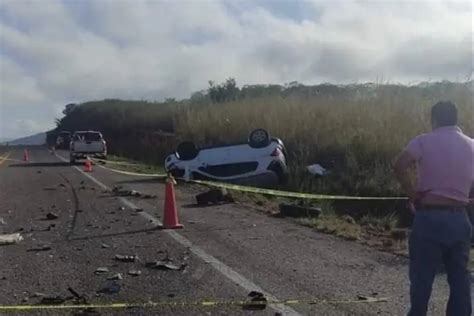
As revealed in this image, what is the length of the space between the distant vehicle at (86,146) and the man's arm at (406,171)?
34149mm

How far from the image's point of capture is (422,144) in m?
5.77

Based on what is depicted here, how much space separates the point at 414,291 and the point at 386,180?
11827 mm

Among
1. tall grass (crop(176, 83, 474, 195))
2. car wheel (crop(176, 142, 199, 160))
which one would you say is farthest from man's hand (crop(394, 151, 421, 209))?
car wheel (crop(176, 142, 199, 160))

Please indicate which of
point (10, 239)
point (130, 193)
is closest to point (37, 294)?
point (10, 239)

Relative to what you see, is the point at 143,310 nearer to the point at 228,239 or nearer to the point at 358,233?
the point at 228,239

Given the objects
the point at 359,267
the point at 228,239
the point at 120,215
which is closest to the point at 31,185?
the point at 120,215

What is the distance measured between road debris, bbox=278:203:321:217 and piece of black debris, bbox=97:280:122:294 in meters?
6.60

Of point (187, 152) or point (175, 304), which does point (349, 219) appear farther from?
point (187, 152)

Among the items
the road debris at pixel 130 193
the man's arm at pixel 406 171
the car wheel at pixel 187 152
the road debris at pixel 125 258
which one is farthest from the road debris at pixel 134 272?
the car wheel at pixel 187 152

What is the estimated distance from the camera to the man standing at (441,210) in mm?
5648

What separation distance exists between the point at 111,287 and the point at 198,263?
1.53 meters

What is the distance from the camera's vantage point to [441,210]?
566 cm

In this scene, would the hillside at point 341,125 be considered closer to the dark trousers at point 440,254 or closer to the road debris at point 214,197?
the road debris at point 214,197

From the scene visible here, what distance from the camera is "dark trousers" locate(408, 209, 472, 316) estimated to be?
5625 mm
